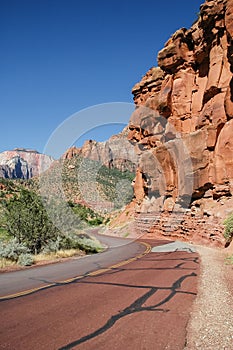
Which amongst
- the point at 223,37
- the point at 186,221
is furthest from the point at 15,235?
the point at 223,37

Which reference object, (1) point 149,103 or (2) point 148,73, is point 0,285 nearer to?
(1) point 149,103

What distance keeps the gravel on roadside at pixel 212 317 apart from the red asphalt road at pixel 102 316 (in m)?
0.16

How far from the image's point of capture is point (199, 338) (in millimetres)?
4344

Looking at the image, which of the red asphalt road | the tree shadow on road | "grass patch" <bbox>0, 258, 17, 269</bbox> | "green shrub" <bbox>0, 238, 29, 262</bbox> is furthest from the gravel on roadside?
"green shrub" <bbox>0, 238, 29, 262</bbox>

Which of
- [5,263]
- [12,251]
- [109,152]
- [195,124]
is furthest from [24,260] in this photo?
[109,152]

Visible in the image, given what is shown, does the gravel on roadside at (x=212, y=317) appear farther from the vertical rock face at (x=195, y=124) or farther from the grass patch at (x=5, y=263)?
the vertical rock face at (x=195, y=124)

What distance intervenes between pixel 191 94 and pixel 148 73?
15.6 meters

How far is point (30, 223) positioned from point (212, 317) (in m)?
12.8

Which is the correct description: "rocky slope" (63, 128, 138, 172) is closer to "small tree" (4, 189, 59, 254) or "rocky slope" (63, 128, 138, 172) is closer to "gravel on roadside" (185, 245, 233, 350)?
"small tree" (4, 189, 59, 254)

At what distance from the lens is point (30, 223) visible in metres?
16.2

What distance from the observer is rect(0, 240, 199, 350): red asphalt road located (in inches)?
165

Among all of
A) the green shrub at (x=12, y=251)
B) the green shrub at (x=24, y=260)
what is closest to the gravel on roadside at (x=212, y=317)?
the green shrub at (x=24, y=260)

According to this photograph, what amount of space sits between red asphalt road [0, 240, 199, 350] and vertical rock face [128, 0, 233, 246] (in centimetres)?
1260

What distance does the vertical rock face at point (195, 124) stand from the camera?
23.5m
